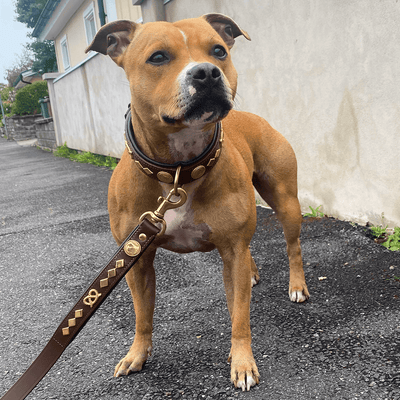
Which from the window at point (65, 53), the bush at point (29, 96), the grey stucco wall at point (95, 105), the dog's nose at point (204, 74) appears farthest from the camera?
the bush at point (29, 96)

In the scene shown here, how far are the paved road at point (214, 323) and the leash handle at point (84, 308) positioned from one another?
59 centimetres

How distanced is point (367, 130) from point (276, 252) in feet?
4.85

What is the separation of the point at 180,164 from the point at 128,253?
19.0 inches

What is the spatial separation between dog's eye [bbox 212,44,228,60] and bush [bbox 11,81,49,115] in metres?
30.0

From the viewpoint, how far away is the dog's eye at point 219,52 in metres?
1.96

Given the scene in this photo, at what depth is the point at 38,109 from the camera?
30.2 m

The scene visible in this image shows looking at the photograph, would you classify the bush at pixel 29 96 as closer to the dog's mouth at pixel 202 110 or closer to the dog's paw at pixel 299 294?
the dog's paw at pixel 299 294

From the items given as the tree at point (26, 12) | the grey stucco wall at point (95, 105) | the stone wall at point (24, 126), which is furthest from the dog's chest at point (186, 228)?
the tree at point (26, 12)

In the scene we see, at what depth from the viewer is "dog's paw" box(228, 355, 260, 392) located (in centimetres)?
212

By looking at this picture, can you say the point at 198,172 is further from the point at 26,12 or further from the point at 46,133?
the point at 26,12

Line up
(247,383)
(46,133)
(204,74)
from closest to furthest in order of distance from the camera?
(204,74)
(247,383)
(46,133)

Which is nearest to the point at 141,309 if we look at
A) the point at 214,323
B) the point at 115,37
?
the point at 214,323

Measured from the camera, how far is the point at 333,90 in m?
4.32

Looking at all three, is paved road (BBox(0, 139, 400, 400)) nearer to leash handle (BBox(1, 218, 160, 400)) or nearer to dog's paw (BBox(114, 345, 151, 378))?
dog's paw (BBox(114, 345, 151, 378))
